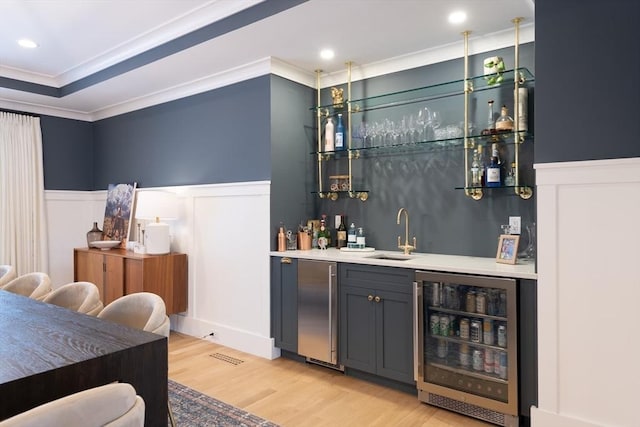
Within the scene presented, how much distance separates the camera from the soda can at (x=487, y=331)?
2.61 meters

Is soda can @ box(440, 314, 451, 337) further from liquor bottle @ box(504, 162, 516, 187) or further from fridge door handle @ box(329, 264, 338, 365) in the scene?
liquor bottle @ box(504, 162, 516, 187)

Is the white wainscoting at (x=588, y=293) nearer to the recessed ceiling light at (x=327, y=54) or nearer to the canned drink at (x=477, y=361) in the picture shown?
the canned drink at (x=477, y=361)

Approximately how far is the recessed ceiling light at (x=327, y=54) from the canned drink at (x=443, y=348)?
2.40 metres

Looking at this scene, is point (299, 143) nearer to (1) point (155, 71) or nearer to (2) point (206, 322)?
(1) point (155, 71)

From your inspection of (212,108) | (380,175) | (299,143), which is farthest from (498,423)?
(212,108)

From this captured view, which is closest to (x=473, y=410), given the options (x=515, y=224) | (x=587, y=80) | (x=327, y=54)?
(x=515, y=224)

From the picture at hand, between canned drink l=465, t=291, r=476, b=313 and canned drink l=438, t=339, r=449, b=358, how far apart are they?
30 cm

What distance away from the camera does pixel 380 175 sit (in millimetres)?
3752

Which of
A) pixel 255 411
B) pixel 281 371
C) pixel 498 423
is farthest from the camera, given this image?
pixel 281 371

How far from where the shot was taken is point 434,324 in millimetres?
2832

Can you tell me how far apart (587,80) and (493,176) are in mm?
905

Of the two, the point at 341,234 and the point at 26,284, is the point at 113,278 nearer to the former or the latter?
the point at 26,284

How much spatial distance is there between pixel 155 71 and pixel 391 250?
2.76 metres

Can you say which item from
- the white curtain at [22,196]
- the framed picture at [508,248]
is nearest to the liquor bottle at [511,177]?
the framed picture at [508,248]
